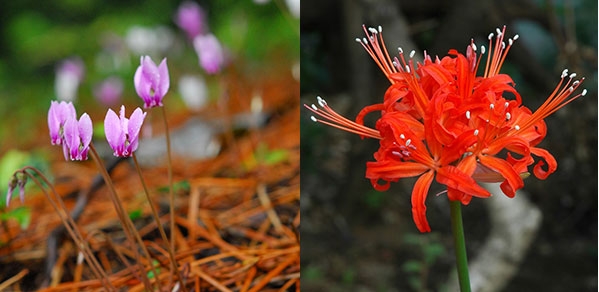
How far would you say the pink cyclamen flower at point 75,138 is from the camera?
0.52m

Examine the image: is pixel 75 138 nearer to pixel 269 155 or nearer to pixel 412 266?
pixel 269 155

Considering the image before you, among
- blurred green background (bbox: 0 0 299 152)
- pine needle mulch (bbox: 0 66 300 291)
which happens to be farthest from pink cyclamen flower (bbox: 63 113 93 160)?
blurred green background (bbox: 0 0 299 152)

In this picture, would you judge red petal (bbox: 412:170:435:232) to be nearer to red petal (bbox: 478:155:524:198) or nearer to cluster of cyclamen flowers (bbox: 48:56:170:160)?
red petal (bbox: 478:155:524:198)

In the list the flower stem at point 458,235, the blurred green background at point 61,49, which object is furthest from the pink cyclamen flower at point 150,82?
the blurred green background at point 61,49

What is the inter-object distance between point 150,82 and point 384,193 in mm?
547

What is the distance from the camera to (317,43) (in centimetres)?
100

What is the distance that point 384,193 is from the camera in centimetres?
104

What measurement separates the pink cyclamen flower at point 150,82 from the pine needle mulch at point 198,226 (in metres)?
0.15

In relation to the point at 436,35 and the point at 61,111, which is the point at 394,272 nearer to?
the point at 436,35

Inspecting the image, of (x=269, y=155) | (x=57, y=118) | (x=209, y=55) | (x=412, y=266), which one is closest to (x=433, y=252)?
(x=412, y=266)

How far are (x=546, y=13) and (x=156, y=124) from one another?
741 mm

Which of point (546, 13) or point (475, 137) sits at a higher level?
point (546, 13)

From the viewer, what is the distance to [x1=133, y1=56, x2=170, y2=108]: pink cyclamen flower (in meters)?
0.56

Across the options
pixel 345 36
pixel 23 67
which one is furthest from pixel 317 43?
pixel 23 67
